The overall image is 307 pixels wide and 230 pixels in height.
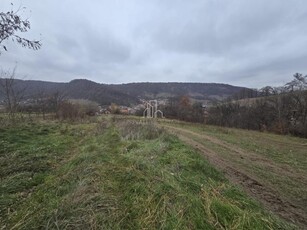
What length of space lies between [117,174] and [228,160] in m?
4.75

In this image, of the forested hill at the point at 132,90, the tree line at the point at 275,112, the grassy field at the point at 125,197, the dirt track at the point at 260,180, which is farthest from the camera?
the forested hill at the point at 132,90

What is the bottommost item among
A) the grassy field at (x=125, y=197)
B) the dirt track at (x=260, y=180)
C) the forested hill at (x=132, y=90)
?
the dirt track at (x=260, y=180)

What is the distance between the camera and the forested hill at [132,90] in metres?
75.9

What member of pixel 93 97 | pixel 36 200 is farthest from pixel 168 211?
pixel 93 97

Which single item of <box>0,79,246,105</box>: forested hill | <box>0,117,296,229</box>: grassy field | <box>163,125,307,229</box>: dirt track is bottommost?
<box>163,125,307,229</box>: dirt track

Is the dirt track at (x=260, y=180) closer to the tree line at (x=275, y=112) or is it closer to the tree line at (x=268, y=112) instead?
the tree line at (x=268, y=112)

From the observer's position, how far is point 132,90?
3935 inches

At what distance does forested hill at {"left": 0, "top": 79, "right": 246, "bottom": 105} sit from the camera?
75.9 metres

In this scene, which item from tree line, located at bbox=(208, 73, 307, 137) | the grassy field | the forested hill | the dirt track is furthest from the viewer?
the forested hill

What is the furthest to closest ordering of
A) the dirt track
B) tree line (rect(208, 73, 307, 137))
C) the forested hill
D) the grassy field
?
the forested hill
tree line (rect(208, 73, 307, 137))
the dirt track
the grassy field

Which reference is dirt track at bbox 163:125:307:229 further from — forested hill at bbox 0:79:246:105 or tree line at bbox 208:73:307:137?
forested hill at bbox 0:79:246:105

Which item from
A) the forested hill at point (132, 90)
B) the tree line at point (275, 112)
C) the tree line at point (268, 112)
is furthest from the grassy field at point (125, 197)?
the forested hill at point (132, 90)

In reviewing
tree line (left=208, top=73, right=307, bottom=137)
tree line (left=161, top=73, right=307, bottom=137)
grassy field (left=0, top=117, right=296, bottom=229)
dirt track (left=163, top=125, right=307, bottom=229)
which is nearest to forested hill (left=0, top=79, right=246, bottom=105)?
tree line (left=161, top=73, right=307, bottom=137)

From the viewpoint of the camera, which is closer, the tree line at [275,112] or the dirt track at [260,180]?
the dirt track at [260,180]
